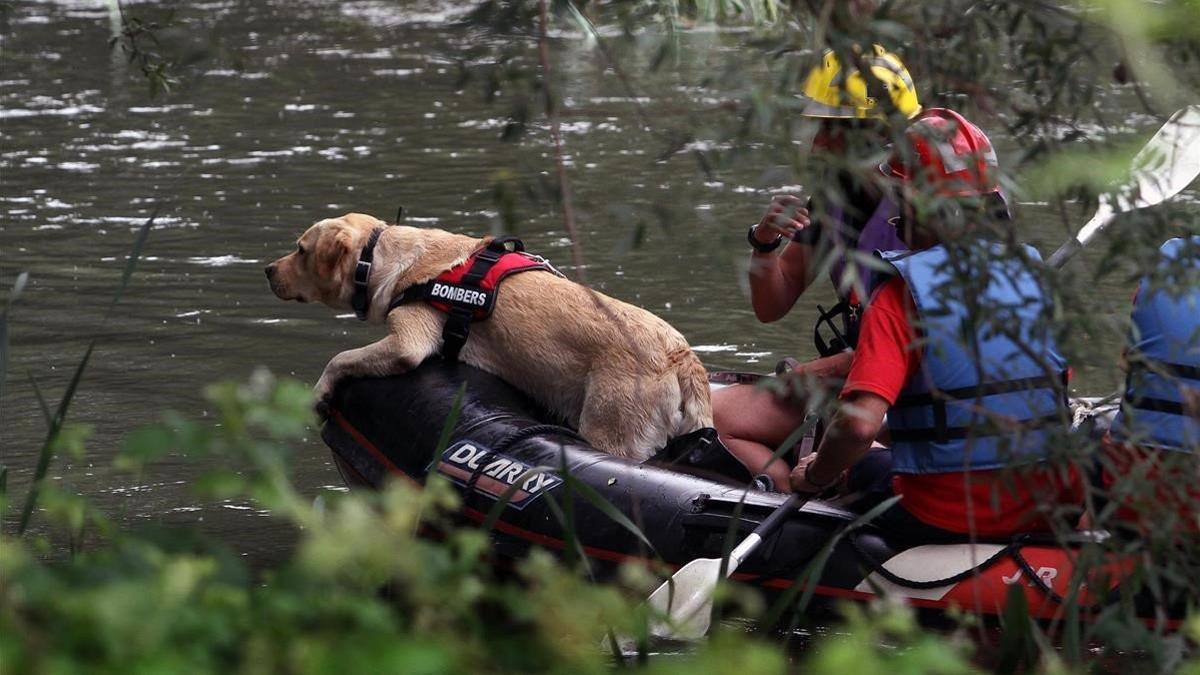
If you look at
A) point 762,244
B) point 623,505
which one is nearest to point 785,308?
point 762,244

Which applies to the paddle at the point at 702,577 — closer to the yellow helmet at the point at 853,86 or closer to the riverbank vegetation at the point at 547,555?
the riverbank vegetation at the point at 547,555

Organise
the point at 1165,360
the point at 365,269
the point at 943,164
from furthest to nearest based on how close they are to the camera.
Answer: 1. the point at 365,269
2. the point at 1165,360
3. the point at 943,164

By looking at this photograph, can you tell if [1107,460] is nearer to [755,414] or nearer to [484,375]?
[755,414]

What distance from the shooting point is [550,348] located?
5.63 metres

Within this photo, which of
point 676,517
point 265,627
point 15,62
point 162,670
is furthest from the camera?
point 15,62

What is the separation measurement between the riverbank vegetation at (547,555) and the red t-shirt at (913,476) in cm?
48

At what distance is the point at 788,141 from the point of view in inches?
113

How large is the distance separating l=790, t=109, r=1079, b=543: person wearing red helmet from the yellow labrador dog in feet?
2.57

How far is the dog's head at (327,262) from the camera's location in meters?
5.99

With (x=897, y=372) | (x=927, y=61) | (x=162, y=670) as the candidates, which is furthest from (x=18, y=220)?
(x=162, y=670)

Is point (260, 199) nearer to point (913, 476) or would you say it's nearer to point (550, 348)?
point (550, 348)

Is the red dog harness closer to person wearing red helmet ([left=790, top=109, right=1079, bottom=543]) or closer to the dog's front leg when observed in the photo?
the dog's front leg

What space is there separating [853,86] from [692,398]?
215 cm

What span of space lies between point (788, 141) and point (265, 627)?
1.31 metres
